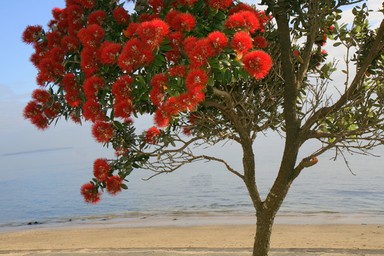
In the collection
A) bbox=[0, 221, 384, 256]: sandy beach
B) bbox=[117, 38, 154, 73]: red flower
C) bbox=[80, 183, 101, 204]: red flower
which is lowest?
bbox=[0, 221, 384, 256]: sandy beach

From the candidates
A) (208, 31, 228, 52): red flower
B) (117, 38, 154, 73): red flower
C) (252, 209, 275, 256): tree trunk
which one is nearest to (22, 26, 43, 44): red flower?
(117, 38, 154, 73): red flower

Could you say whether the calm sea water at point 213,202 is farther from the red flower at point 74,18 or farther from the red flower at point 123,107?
the red flower at point 123,107

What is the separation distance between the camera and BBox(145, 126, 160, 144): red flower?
5758 mm

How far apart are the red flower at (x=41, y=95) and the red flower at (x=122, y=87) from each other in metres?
1.38

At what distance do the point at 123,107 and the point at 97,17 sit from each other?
1.21 m

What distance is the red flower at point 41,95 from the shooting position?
5.38 m

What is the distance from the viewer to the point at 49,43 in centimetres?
554

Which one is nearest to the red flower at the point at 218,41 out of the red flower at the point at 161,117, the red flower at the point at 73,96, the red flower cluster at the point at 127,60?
the red flower cluster at the point at 127,60

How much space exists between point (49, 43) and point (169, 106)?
2.12 meters

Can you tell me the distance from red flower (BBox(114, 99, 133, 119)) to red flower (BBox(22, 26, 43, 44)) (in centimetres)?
194

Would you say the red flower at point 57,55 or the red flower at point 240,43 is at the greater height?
the red flower at point 57,55

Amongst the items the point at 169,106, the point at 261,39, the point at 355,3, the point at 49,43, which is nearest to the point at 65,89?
the point at 49,43

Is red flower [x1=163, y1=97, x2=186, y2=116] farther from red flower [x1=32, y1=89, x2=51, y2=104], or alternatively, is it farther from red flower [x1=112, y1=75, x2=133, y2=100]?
red flower [x1=32, y1=89, x2=51, y2=104]

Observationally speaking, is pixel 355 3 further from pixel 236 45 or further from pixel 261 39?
pixel 236 45
